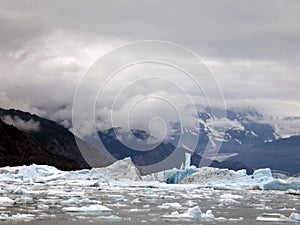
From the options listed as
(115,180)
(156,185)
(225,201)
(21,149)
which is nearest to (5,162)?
(21,149)

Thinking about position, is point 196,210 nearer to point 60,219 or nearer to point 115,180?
point 60,219

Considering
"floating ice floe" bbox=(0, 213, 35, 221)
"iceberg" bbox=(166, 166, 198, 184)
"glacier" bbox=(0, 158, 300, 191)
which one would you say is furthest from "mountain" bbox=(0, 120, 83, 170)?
"floating ice floe" bbox=(0, 213, 35, 221)

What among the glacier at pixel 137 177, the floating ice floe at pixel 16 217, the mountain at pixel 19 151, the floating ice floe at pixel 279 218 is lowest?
the floating ice floe at pixel 279 218

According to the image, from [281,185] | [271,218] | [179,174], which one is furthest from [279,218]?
[179,174]

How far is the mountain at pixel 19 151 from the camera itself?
164 meters

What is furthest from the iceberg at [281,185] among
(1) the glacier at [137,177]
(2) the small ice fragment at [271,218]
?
(2) the small ice fragment at [271,218]

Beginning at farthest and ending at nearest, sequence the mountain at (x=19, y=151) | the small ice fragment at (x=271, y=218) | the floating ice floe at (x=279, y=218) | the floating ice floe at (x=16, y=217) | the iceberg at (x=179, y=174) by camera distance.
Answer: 1. the mountain at (x=19, y=151)
2. the iceberg at (x=179, y=174)
3. the small ice fragment at (x=271, y=218)
4. the floating ice floe at (x=279, y=218)
5. the floating ice floe at (x=16, y=217)

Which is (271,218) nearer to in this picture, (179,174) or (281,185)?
(281,185)

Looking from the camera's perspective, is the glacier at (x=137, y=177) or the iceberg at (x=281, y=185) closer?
the iceberg at (x=281, y=185)

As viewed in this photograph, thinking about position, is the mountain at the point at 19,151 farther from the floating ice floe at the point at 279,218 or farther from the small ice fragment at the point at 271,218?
the floating ice floe at the point at 279,218

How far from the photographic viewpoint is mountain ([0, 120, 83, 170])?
164m

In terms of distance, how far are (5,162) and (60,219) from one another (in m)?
140

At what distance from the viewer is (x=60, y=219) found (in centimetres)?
2473

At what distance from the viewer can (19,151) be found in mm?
176625
